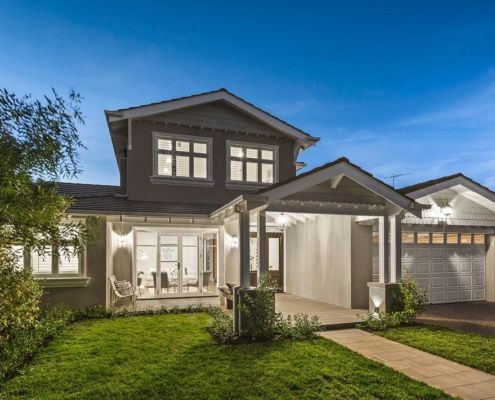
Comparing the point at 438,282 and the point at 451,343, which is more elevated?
the point at 438,282

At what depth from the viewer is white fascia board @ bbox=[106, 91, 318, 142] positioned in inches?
434

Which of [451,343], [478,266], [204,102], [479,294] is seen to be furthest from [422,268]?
[204,102]

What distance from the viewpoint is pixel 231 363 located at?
19.4ft

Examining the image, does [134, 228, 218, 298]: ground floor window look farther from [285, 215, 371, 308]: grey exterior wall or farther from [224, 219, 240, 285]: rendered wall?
Answer: [285, 215, 371, 308]: grey exterior wall

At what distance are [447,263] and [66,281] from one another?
12059 millimetres

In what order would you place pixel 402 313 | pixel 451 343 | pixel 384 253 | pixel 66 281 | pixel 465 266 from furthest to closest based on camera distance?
1. pixel 465 266
2. pixel 66 281
3. pixel 384 253
4. pixel 402 313
5. pixel 451 343

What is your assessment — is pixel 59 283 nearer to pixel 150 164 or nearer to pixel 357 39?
pixel 150 164

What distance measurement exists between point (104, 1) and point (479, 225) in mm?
28586

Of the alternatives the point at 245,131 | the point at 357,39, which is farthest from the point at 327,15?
the point at 245,131

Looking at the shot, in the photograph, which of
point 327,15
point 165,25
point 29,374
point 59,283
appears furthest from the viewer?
point 165,25

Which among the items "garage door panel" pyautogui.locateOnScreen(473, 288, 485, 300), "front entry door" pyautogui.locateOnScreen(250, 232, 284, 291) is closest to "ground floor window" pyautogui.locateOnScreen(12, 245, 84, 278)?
"front entry door" pyautogui.locateOnScreen(250, 232, 284, 291)

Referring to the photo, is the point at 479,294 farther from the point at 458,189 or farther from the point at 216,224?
the point at 216,224

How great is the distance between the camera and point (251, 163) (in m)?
12.6

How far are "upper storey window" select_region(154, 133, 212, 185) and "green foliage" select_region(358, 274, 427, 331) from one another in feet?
21.8
